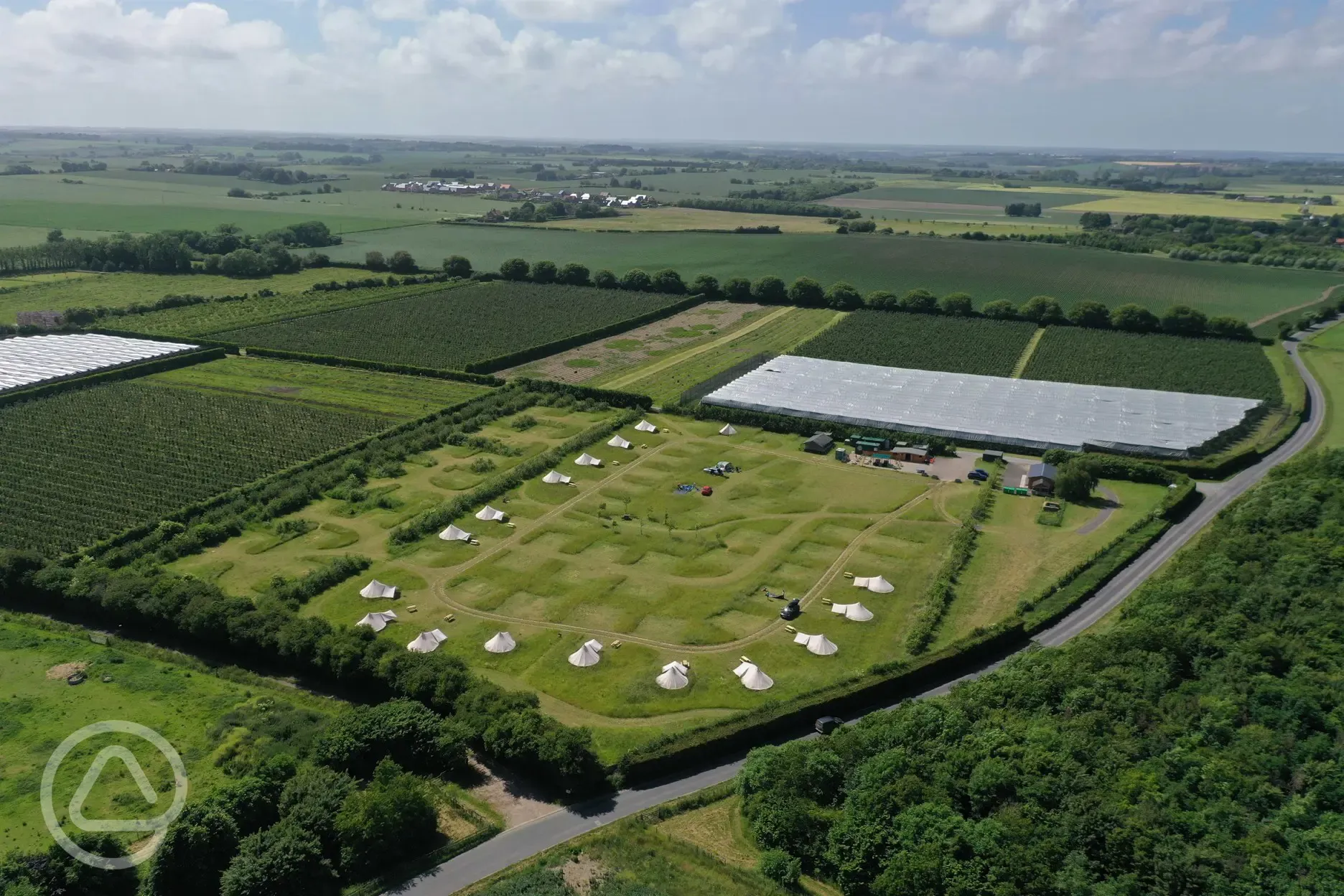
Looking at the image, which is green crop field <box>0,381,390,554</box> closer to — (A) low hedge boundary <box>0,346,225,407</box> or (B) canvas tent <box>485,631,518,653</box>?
(A) low hedge boundary <box>0,346,225,407</box>

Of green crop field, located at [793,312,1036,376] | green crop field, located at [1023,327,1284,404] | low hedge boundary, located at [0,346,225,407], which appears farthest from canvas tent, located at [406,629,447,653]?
green crop field, located at [1023,327,1284,404]

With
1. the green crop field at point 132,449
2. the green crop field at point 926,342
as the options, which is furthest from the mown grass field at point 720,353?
the green crop field at point 132,449

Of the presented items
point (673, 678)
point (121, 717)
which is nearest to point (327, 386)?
point (121, 717)

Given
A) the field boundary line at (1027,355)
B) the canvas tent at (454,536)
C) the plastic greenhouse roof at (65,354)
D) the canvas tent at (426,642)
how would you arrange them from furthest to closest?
the field boundary line at (1027,355), the plastic greenhouse roof at (65,354), the canvas tent at (454,536), the canvas tent at (426,642)

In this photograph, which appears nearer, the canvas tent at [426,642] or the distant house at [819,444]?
the canvas tent at [426,642]

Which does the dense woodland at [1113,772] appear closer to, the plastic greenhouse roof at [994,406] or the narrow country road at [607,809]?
the narrow country road at [607,809]

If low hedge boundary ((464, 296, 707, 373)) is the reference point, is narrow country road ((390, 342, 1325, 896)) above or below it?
below

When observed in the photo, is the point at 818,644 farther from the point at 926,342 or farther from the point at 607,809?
the point at 926,342
